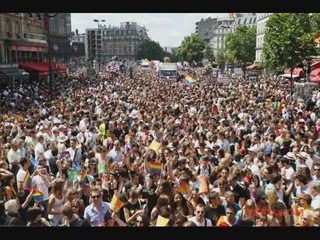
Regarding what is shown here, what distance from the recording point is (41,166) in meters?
8.41

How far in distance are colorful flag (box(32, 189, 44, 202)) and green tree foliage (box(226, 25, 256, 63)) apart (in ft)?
206

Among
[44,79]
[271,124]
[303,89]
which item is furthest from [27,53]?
[271,124]

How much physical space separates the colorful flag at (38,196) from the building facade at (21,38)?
29511 millimetres

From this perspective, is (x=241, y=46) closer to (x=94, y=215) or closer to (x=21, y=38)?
(x=21, y=38)

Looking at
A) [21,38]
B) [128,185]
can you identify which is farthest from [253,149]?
[21,38]

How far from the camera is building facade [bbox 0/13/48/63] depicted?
130ft

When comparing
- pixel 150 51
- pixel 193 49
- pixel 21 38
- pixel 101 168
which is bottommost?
pixel 101 168

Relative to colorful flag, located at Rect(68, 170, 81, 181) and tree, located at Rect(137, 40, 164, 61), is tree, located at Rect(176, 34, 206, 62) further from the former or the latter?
colorful flag, located at Rect(68, 170, 81, 181)

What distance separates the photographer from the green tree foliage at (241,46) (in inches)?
2680

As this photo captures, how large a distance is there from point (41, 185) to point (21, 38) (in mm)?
40457

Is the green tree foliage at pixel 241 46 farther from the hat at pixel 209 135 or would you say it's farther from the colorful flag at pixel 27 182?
the colorful flag at pixel 27 182

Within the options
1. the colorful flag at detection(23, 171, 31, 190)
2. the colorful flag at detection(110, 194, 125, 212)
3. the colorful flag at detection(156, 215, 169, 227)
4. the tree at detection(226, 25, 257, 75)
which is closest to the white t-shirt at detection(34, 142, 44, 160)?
the colorful flag at detection(23, 171, 31, 190)

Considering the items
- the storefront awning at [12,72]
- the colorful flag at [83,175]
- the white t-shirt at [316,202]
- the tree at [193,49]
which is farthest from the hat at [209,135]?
the tree at [193,49]

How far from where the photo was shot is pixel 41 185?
7652mm
